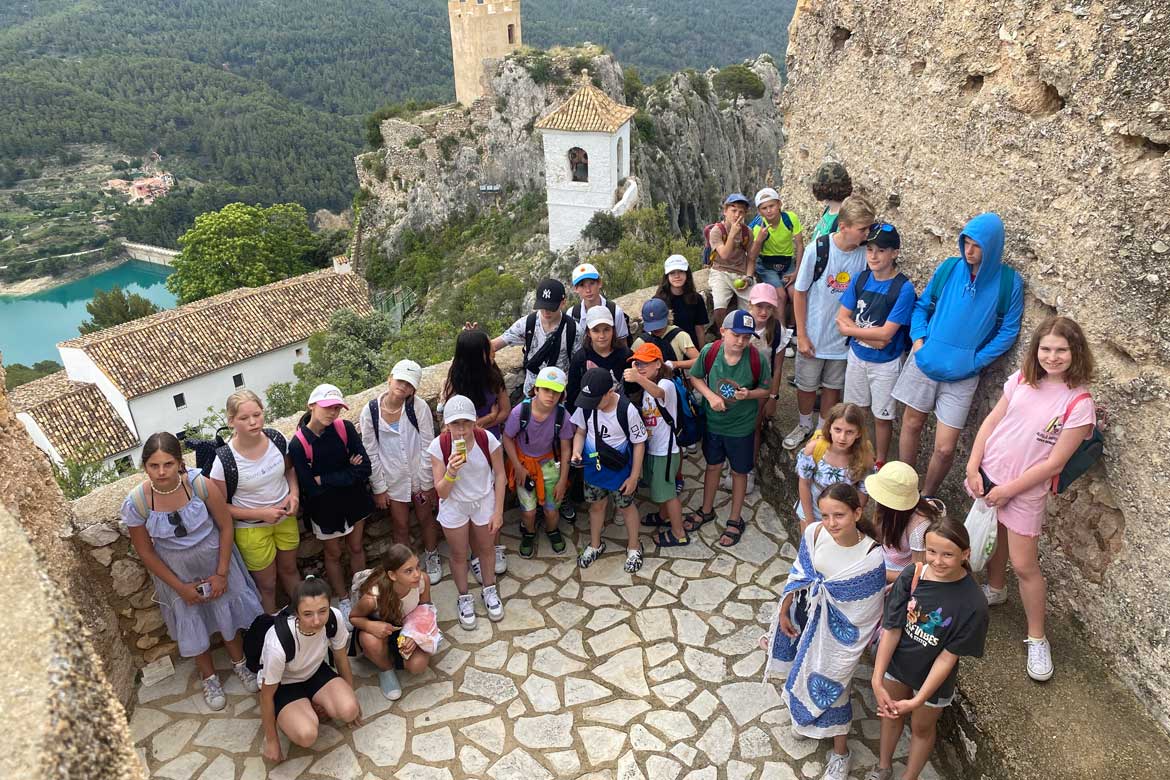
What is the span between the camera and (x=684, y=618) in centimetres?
436

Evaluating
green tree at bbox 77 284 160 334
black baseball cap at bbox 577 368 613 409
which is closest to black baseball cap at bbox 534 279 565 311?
black baseball cap at bbox 577 368 613 409

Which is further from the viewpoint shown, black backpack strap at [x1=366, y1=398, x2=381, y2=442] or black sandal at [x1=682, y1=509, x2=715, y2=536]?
black sandal at [x1=682, y1=509, x2=715, y2=536]

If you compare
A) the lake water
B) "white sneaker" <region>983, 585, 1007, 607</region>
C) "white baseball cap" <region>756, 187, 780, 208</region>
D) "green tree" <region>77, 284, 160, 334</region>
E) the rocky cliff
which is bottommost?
the lake water

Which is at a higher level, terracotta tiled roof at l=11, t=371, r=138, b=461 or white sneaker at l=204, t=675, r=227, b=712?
white sneaker at l=204, t=675, r=227, b=712

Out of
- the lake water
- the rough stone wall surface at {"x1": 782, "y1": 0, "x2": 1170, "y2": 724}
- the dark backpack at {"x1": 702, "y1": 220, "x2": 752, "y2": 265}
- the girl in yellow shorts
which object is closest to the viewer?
the rough stone wall surface at {"x1": 782, "y1": 0, "x2": 1170, "y2": 724}

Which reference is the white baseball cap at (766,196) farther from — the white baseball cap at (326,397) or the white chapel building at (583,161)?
the white chapel building at (583,161)

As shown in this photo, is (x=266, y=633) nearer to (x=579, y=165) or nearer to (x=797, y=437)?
(x=797, y=437)

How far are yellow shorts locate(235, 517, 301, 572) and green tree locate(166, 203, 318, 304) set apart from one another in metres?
39.0

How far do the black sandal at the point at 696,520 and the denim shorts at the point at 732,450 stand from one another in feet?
1.26

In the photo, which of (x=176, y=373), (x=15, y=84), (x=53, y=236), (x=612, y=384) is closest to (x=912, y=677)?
(x=612, y=384)

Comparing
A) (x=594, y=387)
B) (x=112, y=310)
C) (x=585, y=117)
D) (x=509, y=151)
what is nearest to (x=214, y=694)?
(x=594, y=387)

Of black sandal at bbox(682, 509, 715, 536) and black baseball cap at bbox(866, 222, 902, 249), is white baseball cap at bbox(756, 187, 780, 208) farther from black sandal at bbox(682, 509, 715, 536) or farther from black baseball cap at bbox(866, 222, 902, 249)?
black sandal at bbox(682, 509, 715, 536)

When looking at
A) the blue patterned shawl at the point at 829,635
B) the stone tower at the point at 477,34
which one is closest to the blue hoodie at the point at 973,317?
the blue patterned shawl at the point at 829,635

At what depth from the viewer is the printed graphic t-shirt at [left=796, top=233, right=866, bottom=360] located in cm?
444
